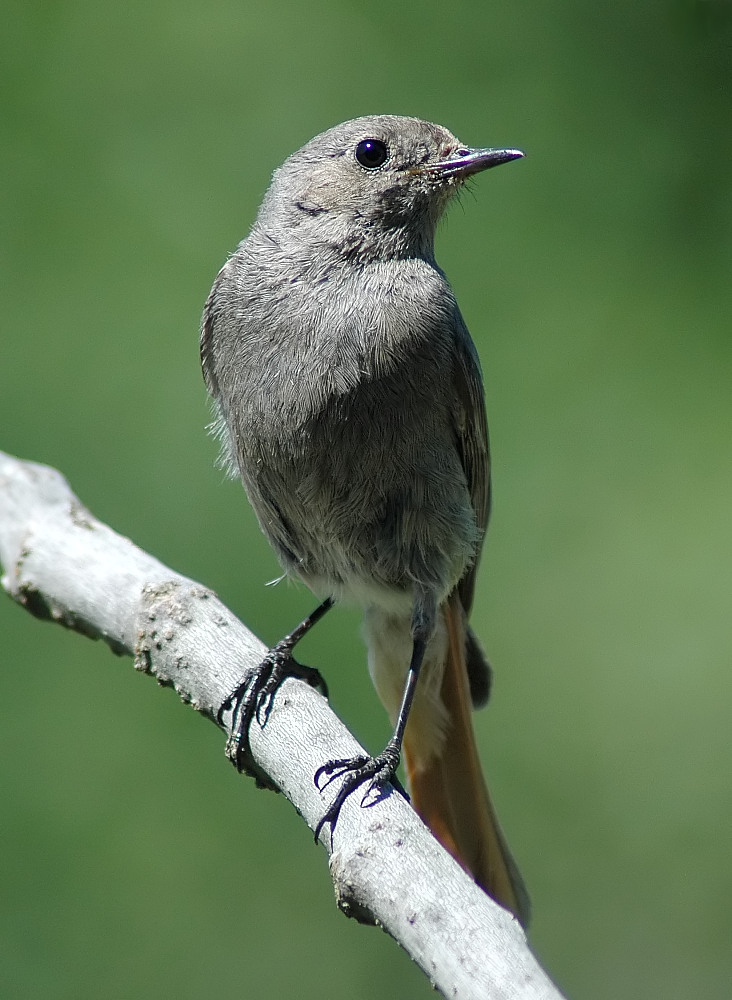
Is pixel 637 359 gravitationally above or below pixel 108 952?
above

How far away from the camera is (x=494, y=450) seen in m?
5.14

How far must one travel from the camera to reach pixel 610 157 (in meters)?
5.60

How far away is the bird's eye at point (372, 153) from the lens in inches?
150

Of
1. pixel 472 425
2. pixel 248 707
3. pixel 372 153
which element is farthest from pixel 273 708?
pixel 372 153

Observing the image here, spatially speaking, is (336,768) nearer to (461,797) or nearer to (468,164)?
(461,797)

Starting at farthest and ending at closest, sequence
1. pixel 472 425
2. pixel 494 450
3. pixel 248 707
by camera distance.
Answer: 1. pixel 494 450
2. pixel 472 425
3. pixel 248 707

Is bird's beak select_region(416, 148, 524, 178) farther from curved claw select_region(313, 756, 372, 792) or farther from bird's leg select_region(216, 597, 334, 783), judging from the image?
curved claw select_region(313, 756, 372, 792)

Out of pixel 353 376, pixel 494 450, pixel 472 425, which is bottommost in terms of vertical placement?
pixel 494 450

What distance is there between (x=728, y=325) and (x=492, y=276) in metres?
1.08

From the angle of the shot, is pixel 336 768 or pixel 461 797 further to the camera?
pixel 461 797

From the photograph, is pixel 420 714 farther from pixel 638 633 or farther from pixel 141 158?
pixel 141 158

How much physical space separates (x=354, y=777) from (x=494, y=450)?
240 centimetres

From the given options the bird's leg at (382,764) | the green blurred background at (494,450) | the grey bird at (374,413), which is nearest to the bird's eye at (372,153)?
the grey bird at (374,413)

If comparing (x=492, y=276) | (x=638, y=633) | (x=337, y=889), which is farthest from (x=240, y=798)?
(x=492, y=276)
